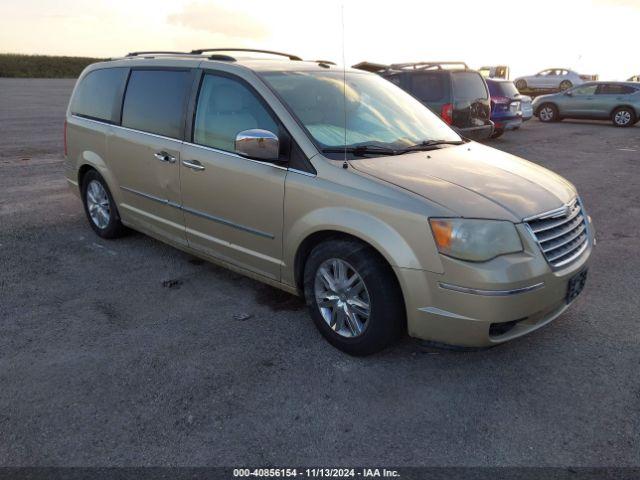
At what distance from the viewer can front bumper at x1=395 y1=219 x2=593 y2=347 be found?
116 inches

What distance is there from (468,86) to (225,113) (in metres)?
8.26

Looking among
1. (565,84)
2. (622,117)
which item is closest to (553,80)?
(565,84)

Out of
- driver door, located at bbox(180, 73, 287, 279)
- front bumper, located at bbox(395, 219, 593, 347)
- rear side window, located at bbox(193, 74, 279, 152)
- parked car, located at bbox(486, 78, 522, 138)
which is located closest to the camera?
front bumper, located at bbox(395, 219, 593, 347)

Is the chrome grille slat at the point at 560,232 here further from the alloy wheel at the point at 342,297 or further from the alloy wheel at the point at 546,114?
the alloy wheel at the point at 546,114

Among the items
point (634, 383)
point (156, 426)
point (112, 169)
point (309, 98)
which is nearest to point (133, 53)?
point (112, 169)

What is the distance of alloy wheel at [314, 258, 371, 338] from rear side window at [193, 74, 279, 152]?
1033mm

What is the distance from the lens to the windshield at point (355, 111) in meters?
3.78

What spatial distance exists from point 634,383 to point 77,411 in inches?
121

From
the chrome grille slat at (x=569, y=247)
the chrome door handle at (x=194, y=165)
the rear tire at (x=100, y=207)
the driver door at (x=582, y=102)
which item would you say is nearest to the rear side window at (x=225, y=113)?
the chrome door handle at (x=194, y=165)

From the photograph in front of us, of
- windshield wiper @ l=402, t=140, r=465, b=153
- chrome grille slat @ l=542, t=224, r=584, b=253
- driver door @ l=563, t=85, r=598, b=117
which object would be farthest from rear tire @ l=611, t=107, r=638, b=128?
chrome grille slat @ l=542, t=224, r=584, b=253

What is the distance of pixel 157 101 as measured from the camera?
4637 millimetres

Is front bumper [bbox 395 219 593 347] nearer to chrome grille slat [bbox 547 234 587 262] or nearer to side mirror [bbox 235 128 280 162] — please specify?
chrome grille slat [bbox 547 234 587 262]

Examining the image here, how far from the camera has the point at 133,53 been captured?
18.2ft

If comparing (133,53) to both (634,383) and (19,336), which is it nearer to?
(19,336)
